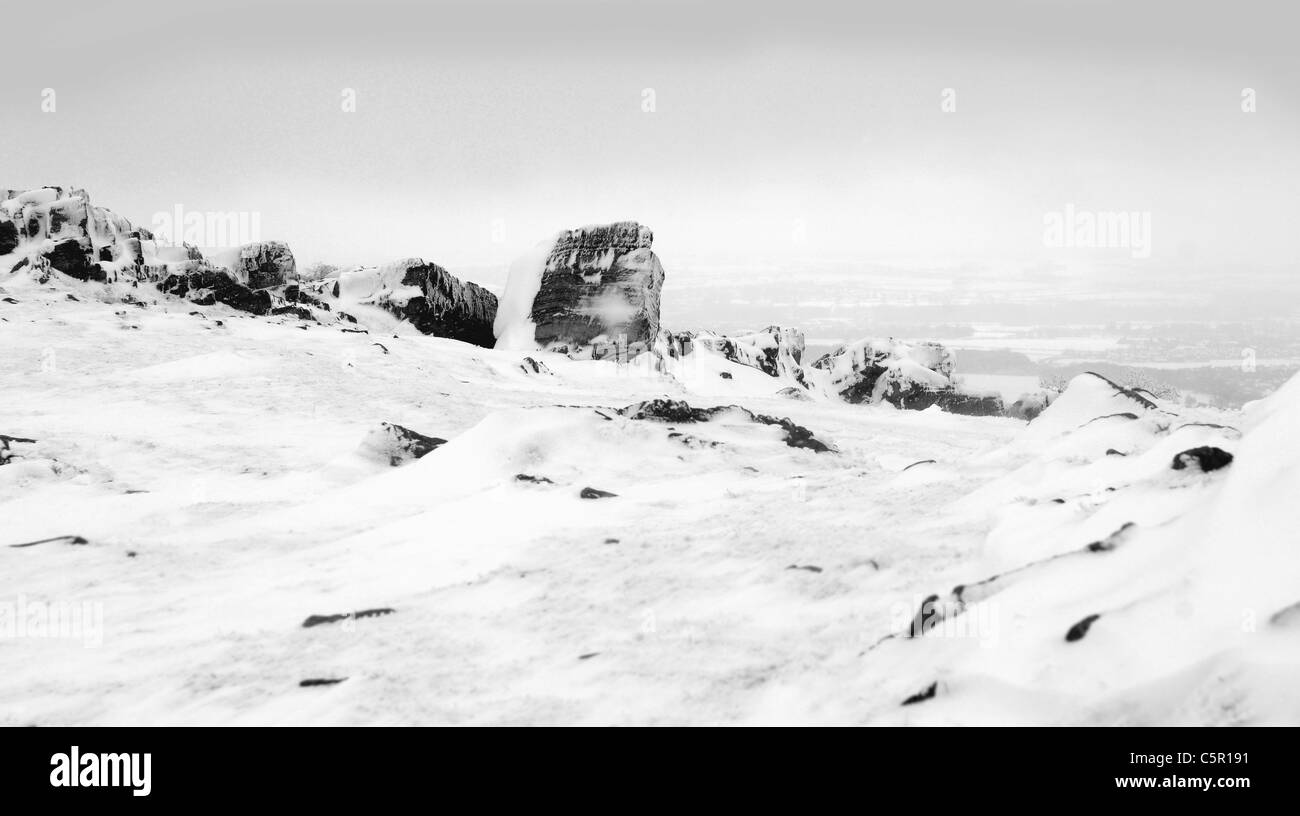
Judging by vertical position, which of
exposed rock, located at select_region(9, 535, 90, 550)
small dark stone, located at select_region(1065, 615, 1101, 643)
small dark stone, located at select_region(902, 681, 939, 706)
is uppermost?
small dark stone, located at select_region(1065, 615, 1101, 643)

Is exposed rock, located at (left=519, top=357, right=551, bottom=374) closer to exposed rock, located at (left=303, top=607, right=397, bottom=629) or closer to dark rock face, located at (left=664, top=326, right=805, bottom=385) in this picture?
dark rock face, located at (left=664, top=326, right=805, bottom=385)

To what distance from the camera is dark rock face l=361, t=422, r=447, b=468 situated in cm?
1115

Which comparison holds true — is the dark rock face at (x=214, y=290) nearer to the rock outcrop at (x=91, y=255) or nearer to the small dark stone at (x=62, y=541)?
the rock outcrop at (x=91, y=255)

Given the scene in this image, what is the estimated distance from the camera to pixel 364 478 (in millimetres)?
10383

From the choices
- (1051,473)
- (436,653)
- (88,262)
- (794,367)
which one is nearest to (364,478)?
(436,653)

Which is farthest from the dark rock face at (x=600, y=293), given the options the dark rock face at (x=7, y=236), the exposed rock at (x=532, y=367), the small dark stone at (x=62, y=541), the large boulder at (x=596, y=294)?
the small dark stone at (x=62, y=541)

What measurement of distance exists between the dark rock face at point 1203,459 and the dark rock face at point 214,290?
35.2 metres

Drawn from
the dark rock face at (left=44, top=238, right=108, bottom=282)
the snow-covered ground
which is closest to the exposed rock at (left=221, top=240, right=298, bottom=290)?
the dark rock face at (left=44, top=238, right=108, bottom=282)

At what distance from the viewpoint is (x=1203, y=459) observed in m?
4.48

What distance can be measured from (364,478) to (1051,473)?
317 inches

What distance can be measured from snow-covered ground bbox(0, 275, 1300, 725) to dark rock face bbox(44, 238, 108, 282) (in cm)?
2407

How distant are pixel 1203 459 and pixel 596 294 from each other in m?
32.8
